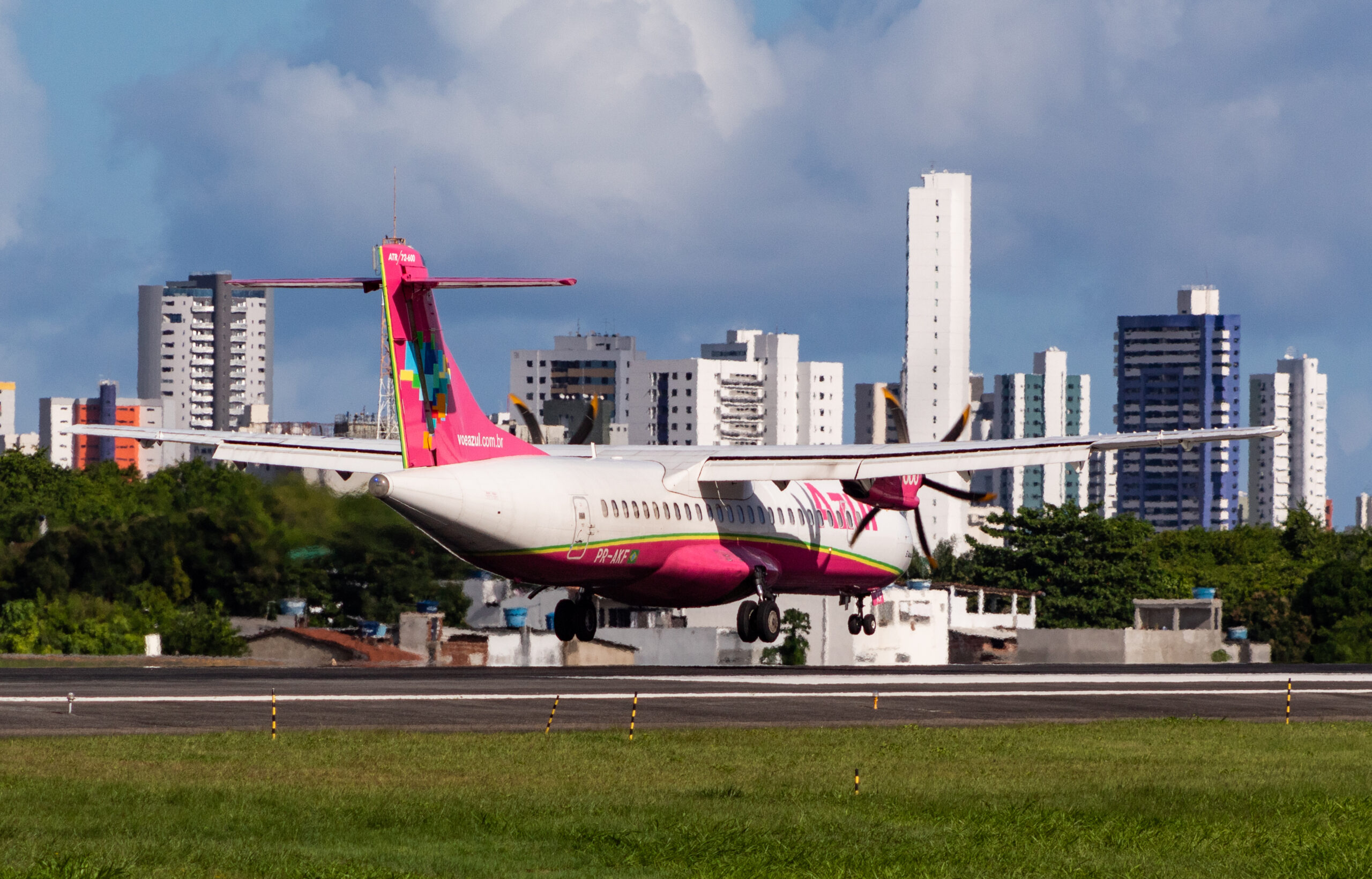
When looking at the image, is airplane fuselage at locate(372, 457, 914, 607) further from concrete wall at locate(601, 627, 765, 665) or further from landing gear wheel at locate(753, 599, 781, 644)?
concrete wall at locate(601, 627, 765, 665)

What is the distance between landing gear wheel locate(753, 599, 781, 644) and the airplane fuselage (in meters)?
0.61

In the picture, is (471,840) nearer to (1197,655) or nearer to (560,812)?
(560,812)

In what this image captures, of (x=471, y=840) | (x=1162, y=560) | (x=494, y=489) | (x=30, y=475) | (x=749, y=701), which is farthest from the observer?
(x=1162, y=560)

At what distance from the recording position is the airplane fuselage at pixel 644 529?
1425 inches

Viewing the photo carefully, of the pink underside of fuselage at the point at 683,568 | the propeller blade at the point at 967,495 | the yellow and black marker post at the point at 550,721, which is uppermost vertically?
the propeller blade at the point at 967,495

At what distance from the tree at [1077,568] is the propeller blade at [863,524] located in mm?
54982

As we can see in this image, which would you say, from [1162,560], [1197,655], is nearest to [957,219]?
[1162,560]

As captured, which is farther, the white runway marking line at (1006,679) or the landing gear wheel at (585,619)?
the landing gear wheel at (585,619)

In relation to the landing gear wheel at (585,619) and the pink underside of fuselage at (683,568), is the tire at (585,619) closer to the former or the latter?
the landing gear wheel at (585,619)

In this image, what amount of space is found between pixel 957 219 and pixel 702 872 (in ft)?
615

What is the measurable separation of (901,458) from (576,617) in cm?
809

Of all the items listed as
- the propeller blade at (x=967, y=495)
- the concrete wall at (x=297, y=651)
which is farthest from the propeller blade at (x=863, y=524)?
the concrete wall at (x=297, y=651)

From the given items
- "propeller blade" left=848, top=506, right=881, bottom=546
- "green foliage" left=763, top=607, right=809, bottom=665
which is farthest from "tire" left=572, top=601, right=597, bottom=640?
"green foliage" left=763, top=607, right=809, bottom=665

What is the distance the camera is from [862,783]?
21.2 m
